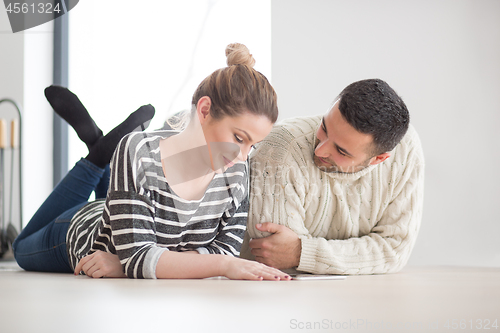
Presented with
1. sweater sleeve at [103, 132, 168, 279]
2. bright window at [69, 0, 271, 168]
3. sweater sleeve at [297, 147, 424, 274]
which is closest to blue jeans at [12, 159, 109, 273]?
sweater sleeve at [103, 132, 168, 279]

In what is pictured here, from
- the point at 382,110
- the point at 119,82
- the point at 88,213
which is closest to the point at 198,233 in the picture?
the point at 88,213

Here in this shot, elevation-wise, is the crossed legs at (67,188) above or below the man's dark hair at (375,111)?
below

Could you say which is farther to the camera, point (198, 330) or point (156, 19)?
point (156, 19)

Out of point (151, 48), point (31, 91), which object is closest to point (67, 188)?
point (151, 48)

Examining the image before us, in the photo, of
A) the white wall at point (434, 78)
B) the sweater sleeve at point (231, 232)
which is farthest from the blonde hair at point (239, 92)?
the white wall at point (434, 78)

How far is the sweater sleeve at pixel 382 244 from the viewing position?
1130 millimetres

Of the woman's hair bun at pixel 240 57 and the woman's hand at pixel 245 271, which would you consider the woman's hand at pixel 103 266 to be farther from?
the woman's hair bun at pixel 240 57

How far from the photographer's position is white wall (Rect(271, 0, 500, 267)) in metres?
1.92

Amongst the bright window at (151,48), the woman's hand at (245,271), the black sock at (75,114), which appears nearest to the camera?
the woman's hand at (245,271)

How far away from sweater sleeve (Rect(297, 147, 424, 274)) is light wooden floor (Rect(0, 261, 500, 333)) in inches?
11.7

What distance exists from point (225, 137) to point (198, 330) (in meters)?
0.60

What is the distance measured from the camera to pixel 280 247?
114cm

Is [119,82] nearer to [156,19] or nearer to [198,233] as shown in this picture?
[156,19]

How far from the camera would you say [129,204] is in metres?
0.91
